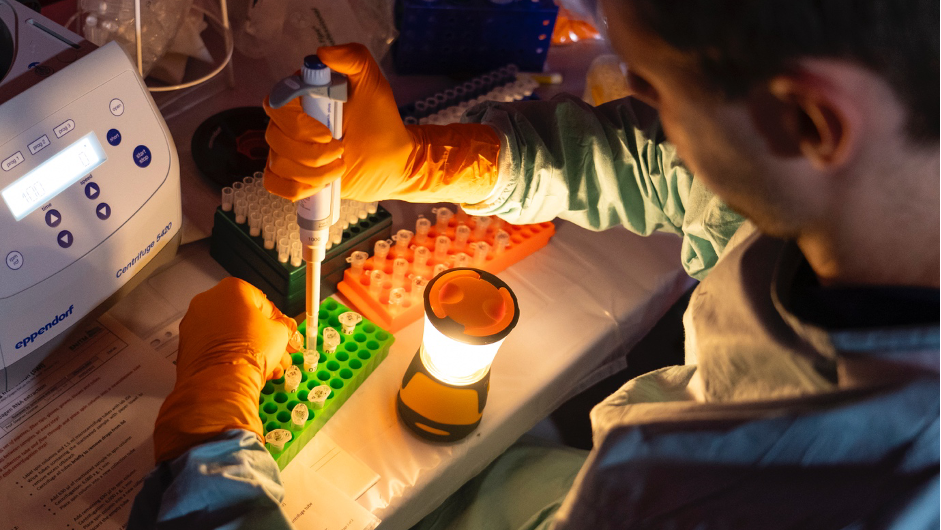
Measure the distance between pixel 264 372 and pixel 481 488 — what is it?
0.38 metres

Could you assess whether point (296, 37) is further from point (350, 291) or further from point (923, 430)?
point (923, 430)

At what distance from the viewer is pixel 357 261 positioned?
108cm

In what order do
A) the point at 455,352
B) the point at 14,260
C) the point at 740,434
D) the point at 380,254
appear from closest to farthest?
the point at 740,434, the point at 14,260, the point at 455,352, the point at 380,254

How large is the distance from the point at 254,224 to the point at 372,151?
218 mm

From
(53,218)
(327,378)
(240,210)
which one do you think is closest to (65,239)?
(53,218)

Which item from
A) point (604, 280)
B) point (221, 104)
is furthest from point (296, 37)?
point (604, 280)

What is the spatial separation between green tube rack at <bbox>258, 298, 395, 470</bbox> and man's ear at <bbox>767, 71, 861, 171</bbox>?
64cm

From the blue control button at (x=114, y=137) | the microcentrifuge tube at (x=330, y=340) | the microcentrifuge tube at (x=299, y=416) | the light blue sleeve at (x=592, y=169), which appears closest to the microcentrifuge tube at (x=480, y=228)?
the light blue sleeve at (x=592, y=169)

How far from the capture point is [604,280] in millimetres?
1230

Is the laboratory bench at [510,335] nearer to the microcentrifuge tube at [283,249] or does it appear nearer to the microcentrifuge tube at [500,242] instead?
the microcentrifuge tube at [500,242]

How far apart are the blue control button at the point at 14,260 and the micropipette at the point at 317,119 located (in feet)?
1.00

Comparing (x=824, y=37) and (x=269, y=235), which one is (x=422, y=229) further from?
(x=824, y=37)

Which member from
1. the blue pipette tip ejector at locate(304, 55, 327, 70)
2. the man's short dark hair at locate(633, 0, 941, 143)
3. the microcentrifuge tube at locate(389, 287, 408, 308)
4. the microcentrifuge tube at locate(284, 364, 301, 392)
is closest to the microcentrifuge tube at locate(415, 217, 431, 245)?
the microcentrifuge tube at locate(389, 287, 408, 308)

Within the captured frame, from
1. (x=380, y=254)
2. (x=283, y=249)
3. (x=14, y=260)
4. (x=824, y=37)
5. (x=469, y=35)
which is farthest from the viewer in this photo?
(x=469, y=35)
